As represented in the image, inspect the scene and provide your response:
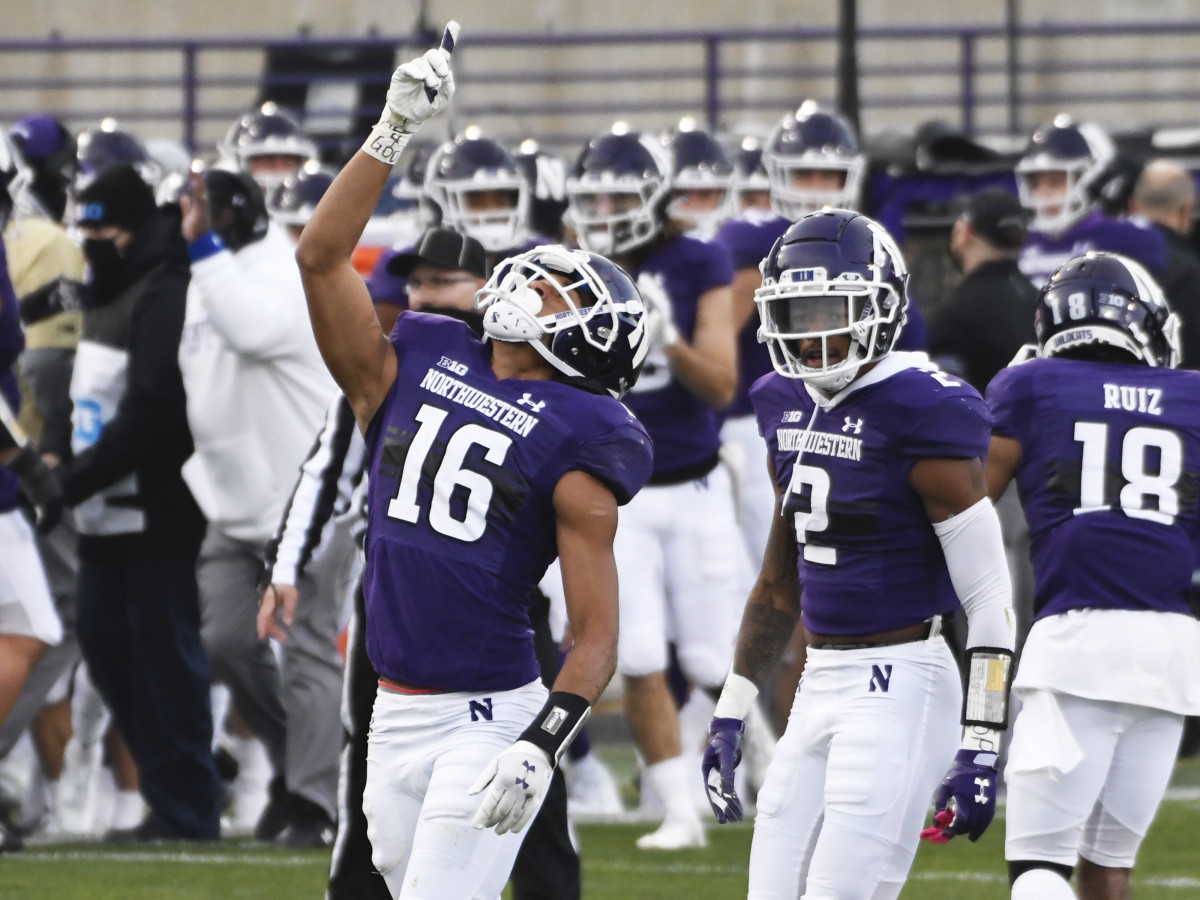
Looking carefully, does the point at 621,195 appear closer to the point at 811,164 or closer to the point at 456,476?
the point at 811,164

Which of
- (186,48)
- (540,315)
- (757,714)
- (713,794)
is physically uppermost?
(186,48)

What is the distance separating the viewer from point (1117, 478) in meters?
4.58

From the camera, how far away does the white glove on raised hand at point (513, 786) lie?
3541 mm

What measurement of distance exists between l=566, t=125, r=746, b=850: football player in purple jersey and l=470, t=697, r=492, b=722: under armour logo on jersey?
2772 mm

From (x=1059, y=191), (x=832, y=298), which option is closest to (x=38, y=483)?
(x=832, y=298)

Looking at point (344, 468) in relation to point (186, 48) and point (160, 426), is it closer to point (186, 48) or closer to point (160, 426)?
point (160, 426)

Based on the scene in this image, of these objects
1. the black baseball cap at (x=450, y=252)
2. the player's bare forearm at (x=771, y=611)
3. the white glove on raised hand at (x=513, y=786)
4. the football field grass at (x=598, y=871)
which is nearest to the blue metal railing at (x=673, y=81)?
the football field grass at (x=598, y=871)

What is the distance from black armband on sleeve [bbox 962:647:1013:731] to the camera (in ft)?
13.4

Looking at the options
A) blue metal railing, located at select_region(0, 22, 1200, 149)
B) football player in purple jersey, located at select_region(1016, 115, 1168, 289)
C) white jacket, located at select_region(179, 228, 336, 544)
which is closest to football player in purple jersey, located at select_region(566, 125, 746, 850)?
white jacket, located at select_region(179, 228, 336, 544)

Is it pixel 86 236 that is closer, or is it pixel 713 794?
pixel 713 794

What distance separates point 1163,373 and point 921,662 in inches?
35.8

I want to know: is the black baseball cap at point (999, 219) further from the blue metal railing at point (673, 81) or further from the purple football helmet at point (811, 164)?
the blue metal railing at point (673, 81)

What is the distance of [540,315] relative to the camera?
397 centimetres

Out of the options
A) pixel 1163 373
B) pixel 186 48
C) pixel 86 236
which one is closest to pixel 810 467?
pixel 1163 373
